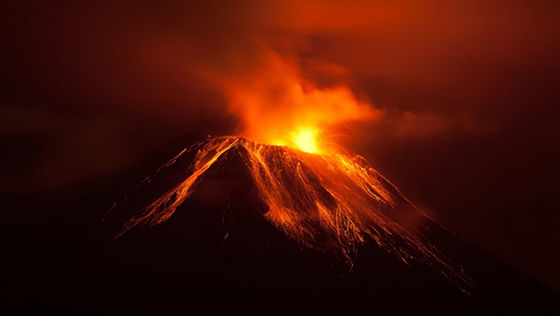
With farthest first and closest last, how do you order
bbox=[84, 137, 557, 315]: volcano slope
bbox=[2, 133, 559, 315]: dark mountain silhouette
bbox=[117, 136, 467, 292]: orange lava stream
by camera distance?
bbox=[117, 136, 467, 292]: orange lava stream < bbox=[84, 137, 557, 315]: volcano slope < bbox=[2, 133, 559, 315]: dark mountain silhouette

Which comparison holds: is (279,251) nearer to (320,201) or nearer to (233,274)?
(233,274)

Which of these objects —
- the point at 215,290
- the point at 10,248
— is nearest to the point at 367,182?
the point at 215,290

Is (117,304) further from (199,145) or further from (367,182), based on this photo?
(367,182)

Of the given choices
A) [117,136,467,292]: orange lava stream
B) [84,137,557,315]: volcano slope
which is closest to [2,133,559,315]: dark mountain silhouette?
[84,137,557,315]: volcano slope

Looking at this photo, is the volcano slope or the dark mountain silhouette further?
the volcano slope

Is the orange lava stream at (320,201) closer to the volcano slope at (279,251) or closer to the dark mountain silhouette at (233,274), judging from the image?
the volcano slope at (279,251)

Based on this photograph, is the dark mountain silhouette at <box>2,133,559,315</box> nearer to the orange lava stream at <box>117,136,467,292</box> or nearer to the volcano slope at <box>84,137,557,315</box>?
the volcano slope at <box>84,137,557,315</box>
